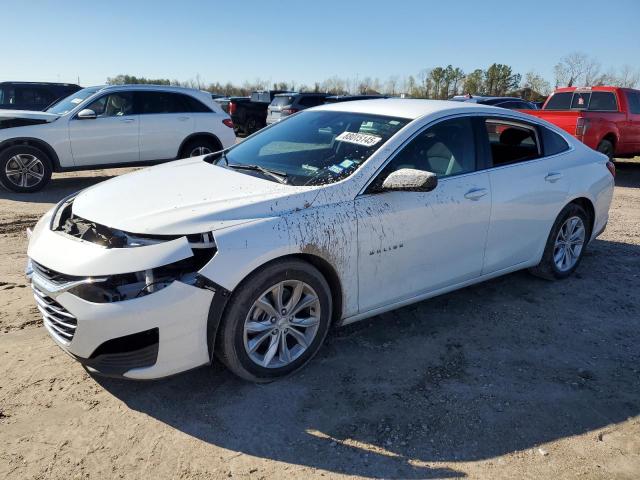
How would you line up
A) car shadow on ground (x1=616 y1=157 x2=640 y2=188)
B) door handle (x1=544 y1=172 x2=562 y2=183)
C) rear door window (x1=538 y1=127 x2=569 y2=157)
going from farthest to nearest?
car shadow on ground (x1=616 y1=157 x2=640 y2=188) < rear door window (x1=538 y1=127 x2=569 y2=157) < door handle (x1=544 y1=172 x2=562 y2=183)

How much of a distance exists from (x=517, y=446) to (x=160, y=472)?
1.83 m

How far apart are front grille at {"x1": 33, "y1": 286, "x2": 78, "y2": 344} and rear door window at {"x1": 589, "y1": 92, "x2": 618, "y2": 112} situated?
462 inches

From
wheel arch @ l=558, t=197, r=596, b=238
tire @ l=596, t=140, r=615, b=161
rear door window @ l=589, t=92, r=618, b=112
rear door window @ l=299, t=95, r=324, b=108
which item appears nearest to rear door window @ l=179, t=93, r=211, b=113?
wheel arch @ l=558, t=197, r=596, b=238

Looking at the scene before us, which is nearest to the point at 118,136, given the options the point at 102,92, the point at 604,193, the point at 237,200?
the point at 102,92

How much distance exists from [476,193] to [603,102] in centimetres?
969

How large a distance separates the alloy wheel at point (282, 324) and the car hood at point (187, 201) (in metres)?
0.49

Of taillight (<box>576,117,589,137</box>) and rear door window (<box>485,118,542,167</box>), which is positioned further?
taillight (<box>576,117,589,137</box>)

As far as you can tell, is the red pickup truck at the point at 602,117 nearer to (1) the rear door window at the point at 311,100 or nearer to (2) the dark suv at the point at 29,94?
(1) the rear door window at the point at 311,100

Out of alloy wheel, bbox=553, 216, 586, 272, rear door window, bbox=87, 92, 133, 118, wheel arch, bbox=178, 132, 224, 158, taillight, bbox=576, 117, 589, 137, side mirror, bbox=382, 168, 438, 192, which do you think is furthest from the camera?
taillight, bbox=576, 117, 589, 137

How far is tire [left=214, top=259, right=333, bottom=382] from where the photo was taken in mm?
2957

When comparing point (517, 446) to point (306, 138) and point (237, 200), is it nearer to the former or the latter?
point (237, 200)

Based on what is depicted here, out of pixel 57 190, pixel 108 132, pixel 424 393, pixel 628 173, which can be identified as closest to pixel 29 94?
pixel 57 190

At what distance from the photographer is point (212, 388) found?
318cm

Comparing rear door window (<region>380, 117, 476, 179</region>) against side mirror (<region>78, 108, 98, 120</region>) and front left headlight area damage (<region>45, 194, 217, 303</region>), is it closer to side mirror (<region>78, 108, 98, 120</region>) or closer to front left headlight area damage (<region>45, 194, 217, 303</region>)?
front left headlight area damage (<region>45, 194, 217, 303</region>)
